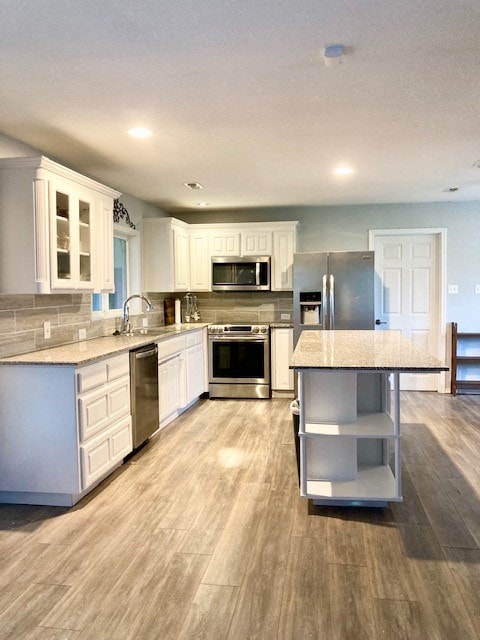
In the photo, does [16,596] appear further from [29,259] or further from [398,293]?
[398,293]

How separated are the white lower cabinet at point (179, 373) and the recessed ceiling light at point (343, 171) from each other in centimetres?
215

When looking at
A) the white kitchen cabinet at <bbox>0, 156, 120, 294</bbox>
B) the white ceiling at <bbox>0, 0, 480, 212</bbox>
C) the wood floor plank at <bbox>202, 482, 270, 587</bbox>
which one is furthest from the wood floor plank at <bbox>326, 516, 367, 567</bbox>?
the white ceiling at <bbox>0, 0, 480, 212</bbox>

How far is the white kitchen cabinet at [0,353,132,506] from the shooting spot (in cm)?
276

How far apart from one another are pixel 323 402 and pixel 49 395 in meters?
1.63

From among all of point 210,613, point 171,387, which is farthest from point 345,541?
point 171,387

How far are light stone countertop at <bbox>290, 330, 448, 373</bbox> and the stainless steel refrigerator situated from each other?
4.25ft

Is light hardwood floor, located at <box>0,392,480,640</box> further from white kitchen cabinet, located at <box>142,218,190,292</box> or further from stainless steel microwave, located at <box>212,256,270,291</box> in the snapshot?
stainless steel microwave, located at <box>212,256,270,291</box>

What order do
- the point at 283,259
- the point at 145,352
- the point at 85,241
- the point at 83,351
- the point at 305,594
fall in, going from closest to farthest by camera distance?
the point at 305,594 → the point at 83,351 → the point at 85,241 → the point at 145,352 → the point at 283,259

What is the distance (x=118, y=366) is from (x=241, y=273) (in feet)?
9.22

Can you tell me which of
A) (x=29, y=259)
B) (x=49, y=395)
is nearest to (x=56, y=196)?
(x=29, y=259)

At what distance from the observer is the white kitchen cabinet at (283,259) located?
5.68 meters

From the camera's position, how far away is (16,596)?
1.97m

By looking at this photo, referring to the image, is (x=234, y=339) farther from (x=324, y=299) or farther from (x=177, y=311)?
(x=324, y=299)

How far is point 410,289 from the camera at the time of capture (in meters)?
5.89
